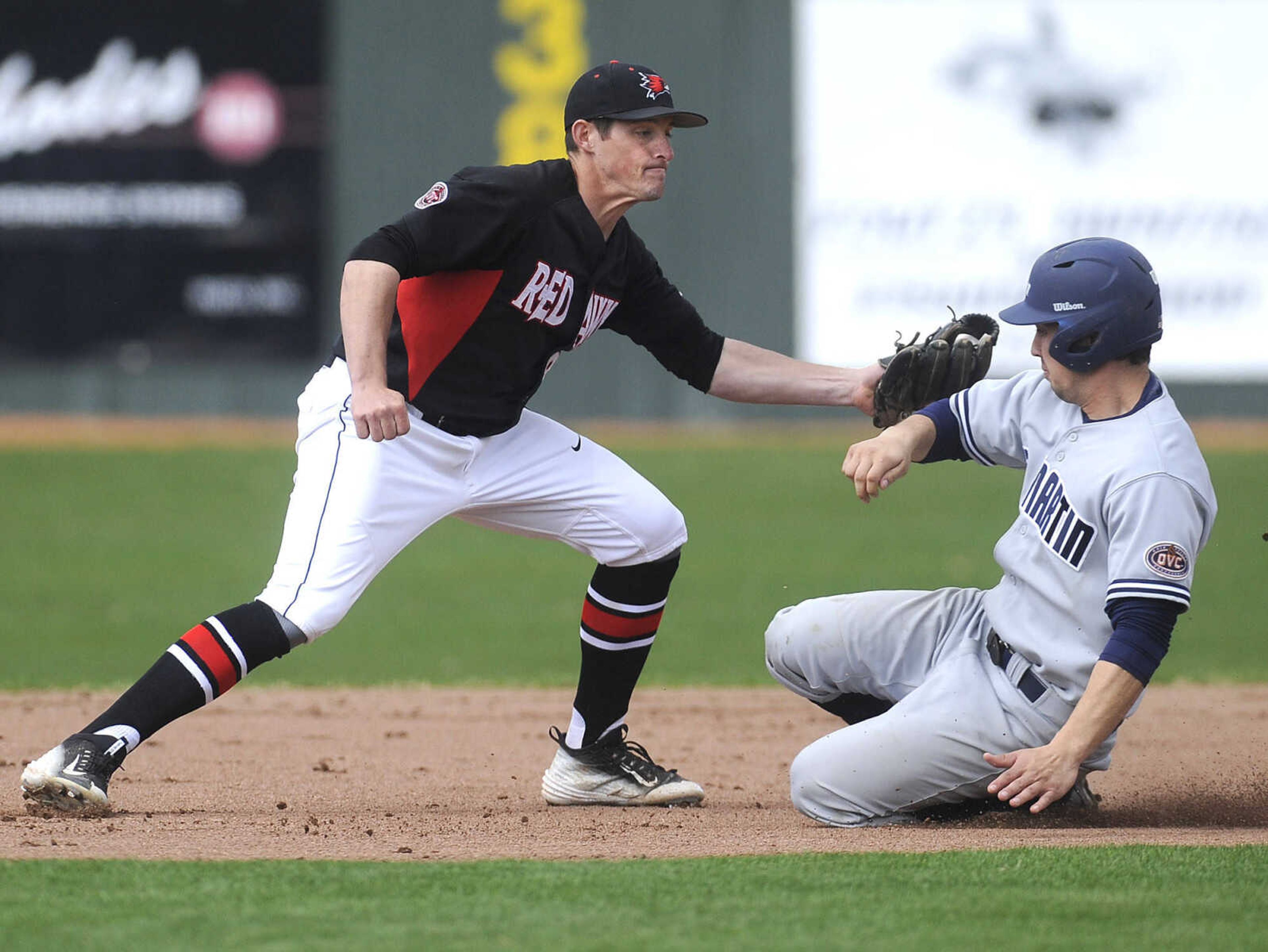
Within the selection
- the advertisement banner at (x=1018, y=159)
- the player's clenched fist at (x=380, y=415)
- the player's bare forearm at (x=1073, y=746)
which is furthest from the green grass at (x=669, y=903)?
the advertisement banner at (x=1018, y=159)

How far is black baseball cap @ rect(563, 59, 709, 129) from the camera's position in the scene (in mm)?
4176

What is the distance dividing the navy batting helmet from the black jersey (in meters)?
1.09

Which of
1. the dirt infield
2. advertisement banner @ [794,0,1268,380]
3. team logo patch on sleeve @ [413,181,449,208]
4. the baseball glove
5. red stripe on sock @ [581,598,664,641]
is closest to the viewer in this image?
the dirt infield

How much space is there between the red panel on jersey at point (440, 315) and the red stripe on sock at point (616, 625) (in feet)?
2.64

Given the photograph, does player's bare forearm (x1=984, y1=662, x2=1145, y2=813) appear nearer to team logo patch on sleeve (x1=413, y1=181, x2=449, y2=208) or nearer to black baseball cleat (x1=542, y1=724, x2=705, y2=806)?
black baseball cleat (x1=542, y1=724, x2=705, y2=806)

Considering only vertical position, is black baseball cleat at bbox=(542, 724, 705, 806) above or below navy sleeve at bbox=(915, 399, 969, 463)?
below

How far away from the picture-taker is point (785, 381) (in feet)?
15.5

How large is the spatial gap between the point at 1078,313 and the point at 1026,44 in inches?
552

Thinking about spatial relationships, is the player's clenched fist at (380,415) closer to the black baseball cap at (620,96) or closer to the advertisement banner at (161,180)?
the black baseball cap at (620,96)

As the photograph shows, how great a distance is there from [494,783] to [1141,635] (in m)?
1.98

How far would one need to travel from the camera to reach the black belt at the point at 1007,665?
3893mm

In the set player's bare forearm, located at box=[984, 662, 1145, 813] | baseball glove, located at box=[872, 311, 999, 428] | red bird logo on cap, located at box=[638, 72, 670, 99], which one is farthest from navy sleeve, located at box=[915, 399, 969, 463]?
red bird logo on cap, located at box=[638, 72, 670, 99]

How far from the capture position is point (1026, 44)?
16.9m

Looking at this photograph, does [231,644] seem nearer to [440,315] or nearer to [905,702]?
[440,315]
